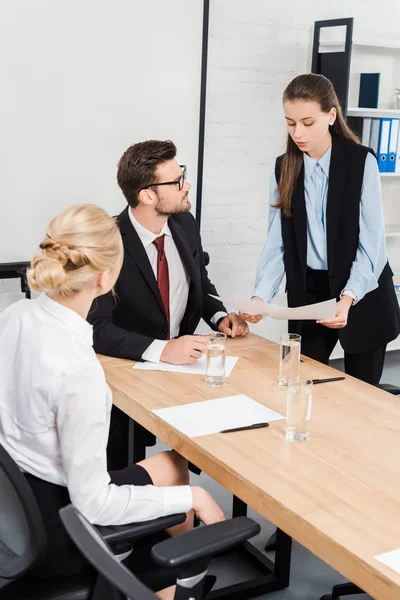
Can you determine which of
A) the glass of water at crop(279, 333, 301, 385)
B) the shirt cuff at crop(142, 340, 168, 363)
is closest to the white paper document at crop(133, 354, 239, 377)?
the shirt cuff at crop(142, 340, 168, 363)

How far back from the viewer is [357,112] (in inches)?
170

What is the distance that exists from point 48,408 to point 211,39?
9.77 ft

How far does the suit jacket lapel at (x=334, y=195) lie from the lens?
258 cm

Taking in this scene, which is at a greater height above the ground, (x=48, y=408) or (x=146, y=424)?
(x=48, y=408)

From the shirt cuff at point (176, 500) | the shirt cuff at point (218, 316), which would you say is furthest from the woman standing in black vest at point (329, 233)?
the shirt cuff at point (176, 500)

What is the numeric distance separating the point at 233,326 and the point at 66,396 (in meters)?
1.23

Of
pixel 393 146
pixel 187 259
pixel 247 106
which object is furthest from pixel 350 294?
pixel 393 146

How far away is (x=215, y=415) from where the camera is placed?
6.18 ft

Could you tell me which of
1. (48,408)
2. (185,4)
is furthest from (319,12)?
(48,408)

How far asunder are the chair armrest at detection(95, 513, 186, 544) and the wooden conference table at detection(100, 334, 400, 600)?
0.57 ft

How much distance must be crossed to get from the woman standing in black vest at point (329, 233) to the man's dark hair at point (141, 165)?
43cm

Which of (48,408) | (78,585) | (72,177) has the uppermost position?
(72,177)

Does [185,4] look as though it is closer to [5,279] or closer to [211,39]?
[211,39]

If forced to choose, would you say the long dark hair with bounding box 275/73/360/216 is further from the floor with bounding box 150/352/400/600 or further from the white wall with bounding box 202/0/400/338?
the white wall with bounding box 202/0/400/338
